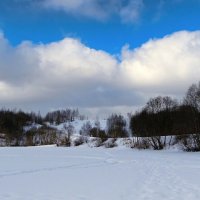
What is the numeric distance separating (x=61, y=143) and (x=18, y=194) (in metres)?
91.4

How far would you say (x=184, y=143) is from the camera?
56.4 metres

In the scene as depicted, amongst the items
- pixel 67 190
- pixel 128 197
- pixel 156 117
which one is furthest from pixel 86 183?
pixel 156 117

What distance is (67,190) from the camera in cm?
1552

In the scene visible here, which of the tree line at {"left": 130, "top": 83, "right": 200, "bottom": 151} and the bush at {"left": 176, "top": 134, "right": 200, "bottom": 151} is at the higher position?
the tree line at {"left": 130, "top": 83, "right": 200, "bottom": 151}

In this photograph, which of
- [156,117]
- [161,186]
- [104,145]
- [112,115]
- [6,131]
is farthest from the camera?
[112,115]

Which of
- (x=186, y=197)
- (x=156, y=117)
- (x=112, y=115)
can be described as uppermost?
(x=112, y=115)

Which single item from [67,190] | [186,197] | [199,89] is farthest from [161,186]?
[199,89]

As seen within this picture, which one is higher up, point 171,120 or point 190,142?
point 171,120

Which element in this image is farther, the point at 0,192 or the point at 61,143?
the point at 61,143

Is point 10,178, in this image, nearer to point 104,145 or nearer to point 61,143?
point 104,145

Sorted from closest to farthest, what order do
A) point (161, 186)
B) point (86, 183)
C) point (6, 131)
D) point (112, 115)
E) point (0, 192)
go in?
point (0, 192) < point (161, 186) < point (86, 183) < point (6, 131) < point (112, 115)

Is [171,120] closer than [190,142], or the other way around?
[190,142]

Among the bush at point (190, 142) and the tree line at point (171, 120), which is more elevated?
the tree line at point (171, 120)

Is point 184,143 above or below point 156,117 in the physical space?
below
